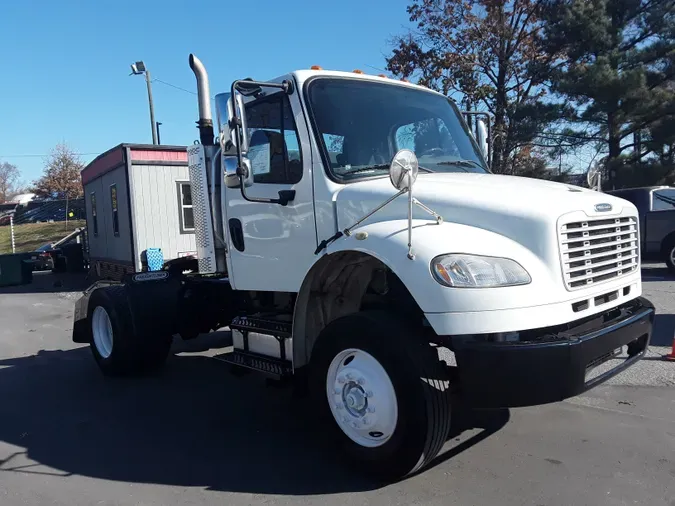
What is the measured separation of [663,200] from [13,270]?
18353 millimetres

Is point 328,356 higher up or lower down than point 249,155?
lower down

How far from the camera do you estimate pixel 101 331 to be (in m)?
6.82

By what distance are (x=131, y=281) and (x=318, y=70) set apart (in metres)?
3.40

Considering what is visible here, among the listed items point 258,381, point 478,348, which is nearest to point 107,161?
point 258,381

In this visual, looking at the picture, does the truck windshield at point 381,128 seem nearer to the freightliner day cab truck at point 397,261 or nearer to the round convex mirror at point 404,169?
the freightliner day cab truck at point 397,261

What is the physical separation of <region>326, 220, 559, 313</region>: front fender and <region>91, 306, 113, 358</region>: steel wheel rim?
4149 millimetres

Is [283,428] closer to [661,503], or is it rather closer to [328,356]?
[328,356]

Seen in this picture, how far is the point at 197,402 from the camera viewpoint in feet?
18.1

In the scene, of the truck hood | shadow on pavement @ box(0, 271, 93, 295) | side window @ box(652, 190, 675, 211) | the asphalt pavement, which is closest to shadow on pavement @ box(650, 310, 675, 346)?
the asphalt pavement

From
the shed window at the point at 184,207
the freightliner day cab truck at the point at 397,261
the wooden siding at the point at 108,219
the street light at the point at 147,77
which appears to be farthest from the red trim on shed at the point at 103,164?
the freightliner day cab truck at the point at 397,261

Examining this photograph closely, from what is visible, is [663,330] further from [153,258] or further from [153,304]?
[153,258]

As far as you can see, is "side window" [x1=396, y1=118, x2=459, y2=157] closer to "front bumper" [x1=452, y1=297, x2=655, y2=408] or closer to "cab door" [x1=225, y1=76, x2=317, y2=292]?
"cab door" [x1=225, y1=76, x2=317, y2=292]

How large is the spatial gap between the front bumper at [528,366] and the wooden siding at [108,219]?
13397 millimetres

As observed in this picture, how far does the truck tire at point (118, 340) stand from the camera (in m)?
6.28
